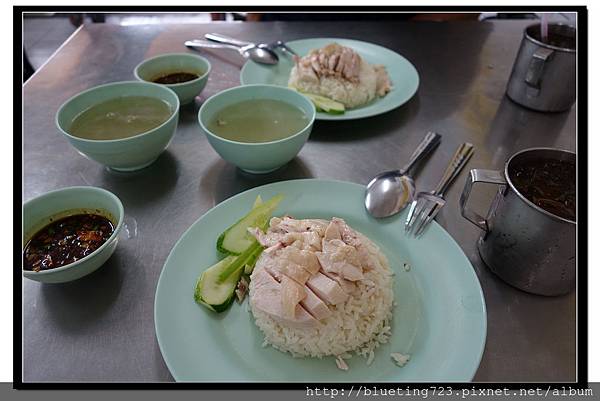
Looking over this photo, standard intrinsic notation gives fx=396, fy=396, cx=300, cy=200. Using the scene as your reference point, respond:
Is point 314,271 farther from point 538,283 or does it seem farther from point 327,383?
point 538,283

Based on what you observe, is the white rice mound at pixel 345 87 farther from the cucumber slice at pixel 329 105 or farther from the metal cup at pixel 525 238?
the metal cup at pixel 525 238

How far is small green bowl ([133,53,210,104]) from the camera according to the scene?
2.20 m

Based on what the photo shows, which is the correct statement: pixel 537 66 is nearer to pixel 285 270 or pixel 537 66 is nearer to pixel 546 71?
pixel 546 71

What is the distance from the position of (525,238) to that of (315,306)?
2.29 feet

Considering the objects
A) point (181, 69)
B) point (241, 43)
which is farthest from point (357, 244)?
point (241, 43)

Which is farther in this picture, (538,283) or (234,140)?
(234,140)

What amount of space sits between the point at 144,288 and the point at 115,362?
0.88 ft

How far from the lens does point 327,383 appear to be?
43.5 inches

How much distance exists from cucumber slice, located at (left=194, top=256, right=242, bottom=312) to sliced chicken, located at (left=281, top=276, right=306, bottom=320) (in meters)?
0.22

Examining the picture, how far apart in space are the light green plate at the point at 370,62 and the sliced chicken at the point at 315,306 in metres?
1.16

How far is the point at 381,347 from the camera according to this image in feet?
3.84

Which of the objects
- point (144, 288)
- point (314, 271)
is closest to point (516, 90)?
point (314, 271)

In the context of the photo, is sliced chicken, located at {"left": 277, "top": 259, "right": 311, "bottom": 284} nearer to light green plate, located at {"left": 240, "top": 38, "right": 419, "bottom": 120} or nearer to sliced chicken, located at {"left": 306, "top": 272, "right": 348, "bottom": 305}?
sliced chicken, located at {"left": 306, "top": 272, "right": 348, "bottom": 305}

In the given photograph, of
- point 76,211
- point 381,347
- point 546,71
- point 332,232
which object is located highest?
point 546,71
